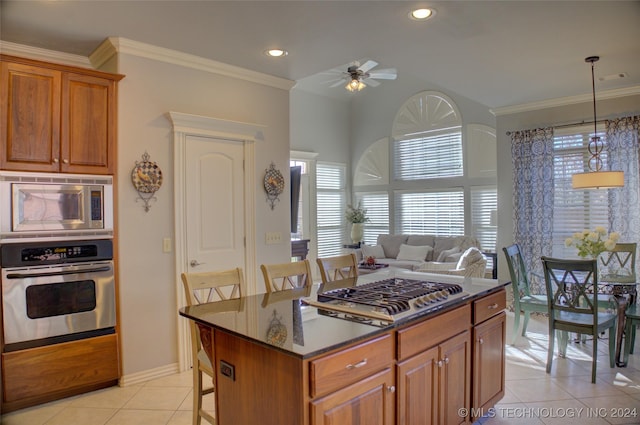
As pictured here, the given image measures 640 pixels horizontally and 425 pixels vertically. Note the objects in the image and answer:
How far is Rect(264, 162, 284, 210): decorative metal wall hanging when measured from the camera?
14.2 ft

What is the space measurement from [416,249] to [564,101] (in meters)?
3.23

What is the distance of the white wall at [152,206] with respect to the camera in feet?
11.1

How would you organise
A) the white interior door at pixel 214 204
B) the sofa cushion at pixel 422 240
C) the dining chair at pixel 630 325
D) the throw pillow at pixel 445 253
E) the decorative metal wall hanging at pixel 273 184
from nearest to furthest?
the dining chair at pixel 630 325 → the white interior door at pixel 214 204 → the decorative metal wall hanging at pixel 273 184 → the throw pillow at pixel 445 253 → the sofa cushion at pixel 422 240

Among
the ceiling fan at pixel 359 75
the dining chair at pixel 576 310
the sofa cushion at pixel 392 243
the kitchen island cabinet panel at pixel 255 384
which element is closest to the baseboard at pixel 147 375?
the kitchen island cabinet panel at pixel 255 384

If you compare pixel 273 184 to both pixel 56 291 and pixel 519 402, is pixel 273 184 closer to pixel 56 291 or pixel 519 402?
pixel 56 291

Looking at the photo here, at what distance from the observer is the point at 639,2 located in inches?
111

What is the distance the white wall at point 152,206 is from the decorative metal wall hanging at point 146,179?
0.04 m

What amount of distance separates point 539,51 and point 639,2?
932 millimetres

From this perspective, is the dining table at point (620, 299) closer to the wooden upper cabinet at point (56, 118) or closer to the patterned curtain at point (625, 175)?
the patterned curtain at point (625, 175)

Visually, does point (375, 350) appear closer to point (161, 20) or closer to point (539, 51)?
point (161, 20)

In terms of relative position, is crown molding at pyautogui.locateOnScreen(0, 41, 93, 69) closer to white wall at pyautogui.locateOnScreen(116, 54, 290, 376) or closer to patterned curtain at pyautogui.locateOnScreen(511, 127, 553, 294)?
white wall at pyautogui.locateOnScreen(116, 54, 290, 376)

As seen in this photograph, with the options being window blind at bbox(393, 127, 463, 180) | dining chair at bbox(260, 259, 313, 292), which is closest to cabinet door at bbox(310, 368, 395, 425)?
dining chair at bbox(260, 259, 313, 292)

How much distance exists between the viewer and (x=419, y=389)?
2092 mm

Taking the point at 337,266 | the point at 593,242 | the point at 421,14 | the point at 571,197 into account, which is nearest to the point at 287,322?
the point at 337,266
